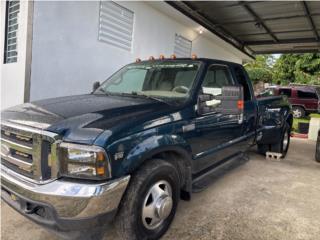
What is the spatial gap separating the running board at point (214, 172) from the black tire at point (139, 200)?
28.6 inches

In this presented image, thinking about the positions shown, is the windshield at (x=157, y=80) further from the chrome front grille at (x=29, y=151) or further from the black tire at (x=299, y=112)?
the black tire at (x=299, y=112)

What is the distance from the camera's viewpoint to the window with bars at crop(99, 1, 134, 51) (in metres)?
6.55

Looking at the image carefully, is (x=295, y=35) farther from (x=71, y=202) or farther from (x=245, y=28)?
(x=71, y=202)

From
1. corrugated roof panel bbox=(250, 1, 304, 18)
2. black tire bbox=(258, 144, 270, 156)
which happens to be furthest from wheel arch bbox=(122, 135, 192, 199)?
corrugated roof panel bbox=(250, 1, 304, 18)

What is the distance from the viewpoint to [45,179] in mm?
2260

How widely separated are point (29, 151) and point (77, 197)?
63 cm

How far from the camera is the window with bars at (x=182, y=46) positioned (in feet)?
31.1

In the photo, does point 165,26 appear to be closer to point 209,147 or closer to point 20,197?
point 209,147

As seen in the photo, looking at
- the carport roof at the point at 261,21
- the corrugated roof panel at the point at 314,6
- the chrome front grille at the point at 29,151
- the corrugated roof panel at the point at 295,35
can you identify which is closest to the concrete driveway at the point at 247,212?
the chrome front grille at the point at 29,151

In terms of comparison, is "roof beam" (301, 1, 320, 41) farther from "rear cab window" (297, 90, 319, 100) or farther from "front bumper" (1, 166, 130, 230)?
"front bumper" (1, 166, 130, 230)

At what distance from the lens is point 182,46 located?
9914mm

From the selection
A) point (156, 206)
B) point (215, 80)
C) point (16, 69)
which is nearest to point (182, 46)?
point (16, 69)

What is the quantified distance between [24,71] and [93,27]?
6.13 ft

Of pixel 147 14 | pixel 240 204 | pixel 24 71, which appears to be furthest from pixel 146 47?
pixel 240 204
